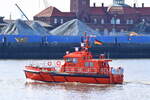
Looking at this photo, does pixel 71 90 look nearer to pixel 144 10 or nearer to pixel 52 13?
pixel 52 13

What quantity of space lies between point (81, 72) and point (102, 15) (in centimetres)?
9065

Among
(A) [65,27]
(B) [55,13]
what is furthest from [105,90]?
(B) [55,13]

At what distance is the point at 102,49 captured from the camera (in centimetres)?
11856

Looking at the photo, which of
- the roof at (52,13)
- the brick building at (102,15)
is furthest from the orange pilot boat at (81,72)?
the roof at (52,13)

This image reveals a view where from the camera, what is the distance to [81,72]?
68.7 meters

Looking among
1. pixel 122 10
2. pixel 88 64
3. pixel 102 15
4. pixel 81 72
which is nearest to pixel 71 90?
pixel 81 72

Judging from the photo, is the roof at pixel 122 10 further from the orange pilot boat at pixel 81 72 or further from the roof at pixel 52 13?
the orange pilot boat at pixel 81 72

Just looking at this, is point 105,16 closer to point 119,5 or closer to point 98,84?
point 119,5

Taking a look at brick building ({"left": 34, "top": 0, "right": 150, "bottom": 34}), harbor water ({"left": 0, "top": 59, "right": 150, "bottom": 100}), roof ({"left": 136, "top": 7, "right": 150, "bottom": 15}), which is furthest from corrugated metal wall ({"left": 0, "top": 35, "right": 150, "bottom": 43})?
harbor water ({"left": 0, "top": 59, "right": 150, "bottom": 100})

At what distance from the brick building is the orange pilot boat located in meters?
83.8

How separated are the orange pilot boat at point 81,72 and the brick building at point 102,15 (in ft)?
275

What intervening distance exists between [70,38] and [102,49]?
651cm

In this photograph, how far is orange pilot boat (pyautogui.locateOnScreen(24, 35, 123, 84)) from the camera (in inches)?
2685

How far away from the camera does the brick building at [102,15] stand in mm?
155500
